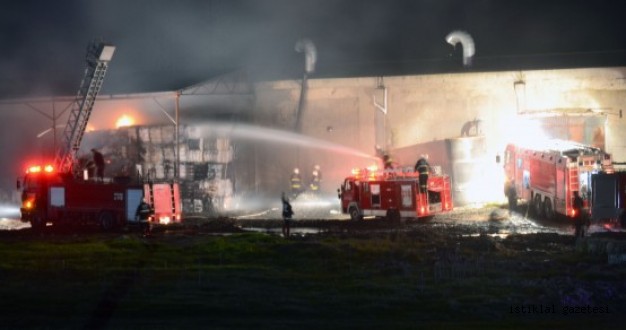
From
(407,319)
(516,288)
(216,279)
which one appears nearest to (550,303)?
(516,288)

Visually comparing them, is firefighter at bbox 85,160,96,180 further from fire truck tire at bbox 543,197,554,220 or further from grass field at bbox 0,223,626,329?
fire truck tire at bbox 543,197,554,220

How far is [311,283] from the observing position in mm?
15477

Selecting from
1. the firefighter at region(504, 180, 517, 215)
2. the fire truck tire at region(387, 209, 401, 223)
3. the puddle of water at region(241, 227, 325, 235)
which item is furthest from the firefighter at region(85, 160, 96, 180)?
the firefighter at region(504, 180, 517, 215)

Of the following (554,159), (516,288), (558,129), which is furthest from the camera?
(558,129)

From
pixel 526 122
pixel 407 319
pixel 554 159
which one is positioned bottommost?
pixel 407 319

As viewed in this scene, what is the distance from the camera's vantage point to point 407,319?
1241 centimetres

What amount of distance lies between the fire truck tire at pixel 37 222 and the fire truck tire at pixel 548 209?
58.7 ft

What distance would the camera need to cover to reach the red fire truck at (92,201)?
87.3ft

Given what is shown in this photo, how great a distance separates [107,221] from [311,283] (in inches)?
530

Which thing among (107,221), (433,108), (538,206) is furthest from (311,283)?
(433,108)

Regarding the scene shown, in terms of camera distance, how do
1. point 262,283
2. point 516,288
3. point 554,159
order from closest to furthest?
point 516,288
point 262,283
point 554,159

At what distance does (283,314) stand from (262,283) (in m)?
2.80

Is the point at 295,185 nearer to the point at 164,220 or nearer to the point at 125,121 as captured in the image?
the point at 125,121

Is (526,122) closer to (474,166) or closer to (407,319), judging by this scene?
(474,166)
